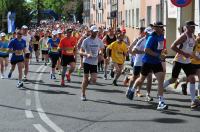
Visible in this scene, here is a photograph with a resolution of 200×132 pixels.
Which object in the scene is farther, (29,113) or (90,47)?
(90,47)

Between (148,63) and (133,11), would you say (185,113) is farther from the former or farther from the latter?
(133,11)

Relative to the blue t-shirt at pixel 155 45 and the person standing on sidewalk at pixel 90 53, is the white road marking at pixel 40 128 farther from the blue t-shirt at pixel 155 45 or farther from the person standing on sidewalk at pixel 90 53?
the person standing on sidewalk at pixel 90 53

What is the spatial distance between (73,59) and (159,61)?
Result: 20.9ft

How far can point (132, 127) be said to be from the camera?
9594 mm

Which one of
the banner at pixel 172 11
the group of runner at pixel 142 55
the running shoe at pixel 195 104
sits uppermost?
the banner at pixel 172 11

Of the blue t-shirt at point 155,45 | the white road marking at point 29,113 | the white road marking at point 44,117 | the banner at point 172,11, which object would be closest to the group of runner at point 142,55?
the blue t-shirt at point 155,45

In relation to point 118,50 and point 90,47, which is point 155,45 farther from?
point 118,50

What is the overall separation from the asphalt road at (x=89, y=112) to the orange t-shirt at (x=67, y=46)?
1682 millimetres

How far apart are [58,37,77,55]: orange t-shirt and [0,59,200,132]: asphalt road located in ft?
5.52

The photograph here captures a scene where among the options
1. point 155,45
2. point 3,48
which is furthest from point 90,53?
point 3,48

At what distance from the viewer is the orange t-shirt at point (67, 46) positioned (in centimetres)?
1755

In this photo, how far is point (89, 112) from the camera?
1135cm

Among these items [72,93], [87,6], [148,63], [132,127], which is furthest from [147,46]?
[87,6]

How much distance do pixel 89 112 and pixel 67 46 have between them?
21.1 ft
